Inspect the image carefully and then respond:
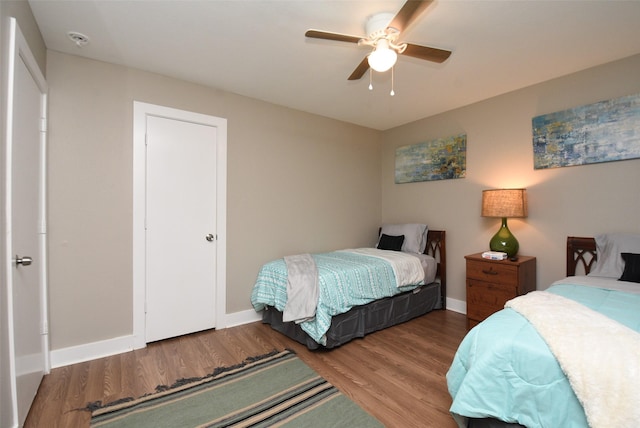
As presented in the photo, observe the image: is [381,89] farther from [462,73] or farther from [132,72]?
[132,72]

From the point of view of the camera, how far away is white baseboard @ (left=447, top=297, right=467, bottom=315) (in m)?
3.55

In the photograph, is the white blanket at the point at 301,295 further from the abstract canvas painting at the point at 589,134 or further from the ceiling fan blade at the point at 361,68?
the abstract canvas painting at the point at 589,134

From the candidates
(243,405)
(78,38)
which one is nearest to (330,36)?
(78,38)

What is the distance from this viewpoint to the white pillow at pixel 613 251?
2.31 m

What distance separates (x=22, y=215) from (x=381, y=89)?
3084 millimetres

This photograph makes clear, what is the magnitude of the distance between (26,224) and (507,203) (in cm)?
389

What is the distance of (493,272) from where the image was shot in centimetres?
286

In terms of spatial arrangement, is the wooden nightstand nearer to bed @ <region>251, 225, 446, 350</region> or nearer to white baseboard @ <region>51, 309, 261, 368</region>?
bed @ <region>251, 225, 446, 350</region>

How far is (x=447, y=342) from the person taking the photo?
2.73 m

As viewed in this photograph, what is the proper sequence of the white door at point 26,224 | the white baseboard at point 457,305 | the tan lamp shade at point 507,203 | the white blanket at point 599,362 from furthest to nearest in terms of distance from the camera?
the white baseboard at point 457,305 → the tan lamp shade at point 507,203 → the white door at point 26,224 → the white blanket at point 599,362

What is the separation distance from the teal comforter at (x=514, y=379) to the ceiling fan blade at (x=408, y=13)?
1.63 metres

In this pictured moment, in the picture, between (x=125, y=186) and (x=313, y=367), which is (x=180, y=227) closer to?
(x=125, y=186)

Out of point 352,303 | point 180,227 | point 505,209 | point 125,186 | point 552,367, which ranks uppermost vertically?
point 125,186

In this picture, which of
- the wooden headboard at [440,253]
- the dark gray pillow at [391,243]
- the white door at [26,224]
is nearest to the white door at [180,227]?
the white door at [26,224]
